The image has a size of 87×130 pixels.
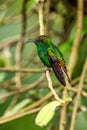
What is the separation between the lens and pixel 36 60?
1.44m

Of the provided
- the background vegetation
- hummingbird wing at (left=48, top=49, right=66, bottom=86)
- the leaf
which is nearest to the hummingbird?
hummingbird wing at (left=48, top=49, right=66, bottom=86)

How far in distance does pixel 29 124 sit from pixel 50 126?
0.15m

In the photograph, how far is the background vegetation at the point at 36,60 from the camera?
1.12m

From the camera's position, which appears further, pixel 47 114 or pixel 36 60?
pixel 36 60

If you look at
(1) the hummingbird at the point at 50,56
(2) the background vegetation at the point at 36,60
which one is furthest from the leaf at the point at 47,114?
(2) the background vegetation at the point at 36,60

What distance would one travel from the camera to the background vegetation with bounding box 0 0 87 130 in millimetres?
1124

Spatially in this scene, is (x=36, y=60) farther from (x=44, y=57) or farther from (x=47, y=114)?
(x=44, y=57)

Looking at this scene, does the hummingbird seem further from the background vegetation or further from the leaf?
the background vegetation

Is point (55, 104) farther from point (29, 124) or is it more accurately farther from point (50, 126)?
point (29, 124)

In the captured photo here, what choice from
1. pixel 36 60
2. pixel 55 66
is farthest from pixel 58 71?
pixel 36 60

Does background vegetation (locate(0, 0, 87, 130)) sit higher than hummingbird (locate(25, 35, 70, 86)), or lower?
lower

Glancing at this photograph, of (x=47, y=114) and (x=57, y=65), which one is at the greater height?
(x=57, y=65)

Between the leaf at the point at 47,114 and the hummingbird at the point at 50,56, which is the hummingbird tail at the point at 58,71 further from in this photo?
the leaf at the point at 47,114

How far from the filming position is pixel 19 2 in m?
1.22
